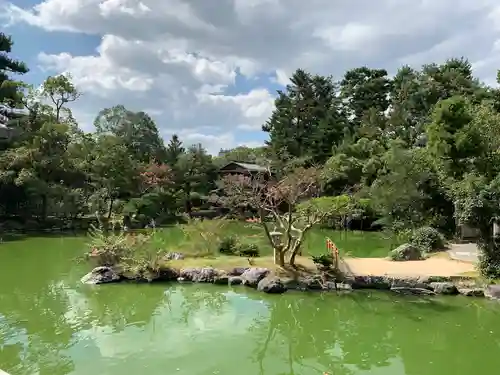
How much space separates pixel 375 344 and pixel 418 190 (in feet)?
37.2

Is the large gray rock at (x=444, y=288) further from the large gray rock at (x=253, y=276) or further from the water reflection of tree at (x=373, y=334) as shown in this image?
the large gray rock at (x=253, y=276)

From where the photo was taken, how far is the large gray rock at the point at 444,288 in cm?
994

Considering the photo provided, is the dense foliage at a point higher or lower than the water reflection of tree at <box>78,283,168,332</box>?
higher

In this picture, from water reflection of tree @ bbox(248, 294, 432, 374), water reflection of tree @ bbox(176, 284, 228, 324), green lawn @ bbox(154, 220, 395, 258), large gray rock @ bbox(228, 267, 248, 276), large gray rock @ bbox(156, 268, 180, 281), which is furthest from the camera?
green lawn @ bbox(154, 220, 395, 258)

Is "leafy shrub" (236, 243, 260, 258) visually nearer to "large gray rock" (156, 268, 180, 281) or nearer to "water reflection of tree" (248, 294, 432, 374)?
"large gray rock" (156, 268, 180, 281)

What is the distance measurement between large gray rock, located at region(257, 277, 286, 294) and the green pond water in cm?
27

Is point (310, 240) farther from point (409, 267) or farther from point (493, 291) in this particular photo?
point (493, 291)

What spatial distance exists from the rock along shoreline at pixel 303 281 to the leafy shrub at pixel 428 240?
4.28m

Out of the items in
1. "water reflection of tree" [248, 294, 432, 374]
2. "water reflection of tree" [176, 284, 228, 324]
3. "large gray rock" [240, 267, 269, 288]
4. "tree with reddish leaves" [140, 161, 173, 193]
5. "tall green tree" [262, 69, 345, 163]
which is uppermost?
"tall green tree" [262, 69, 345, 163]

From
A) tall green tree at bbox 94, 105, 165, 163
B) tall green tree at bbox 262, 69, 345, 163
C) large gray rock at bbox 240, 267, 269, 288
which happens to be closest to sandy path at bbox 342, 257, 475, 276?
large gray rock at bbox 240, 267, 269, 288

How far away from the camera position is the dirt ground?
10.9 meters

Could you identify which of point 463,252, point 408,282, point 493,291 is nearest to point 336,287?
point 408,282

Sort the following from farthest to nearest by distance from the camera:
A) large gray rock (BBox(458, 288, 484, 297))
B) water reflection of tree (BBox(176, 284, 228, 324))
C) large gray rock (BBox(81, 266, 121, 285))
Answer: large gray rock (BBox(81, 266, 121, 285)) < large gray rock (BBox(458, 288, 484, 297)) < water reflection of tree (BBox(176, 284, 228, 324))

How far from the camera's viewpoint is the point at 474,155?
52.0ft
